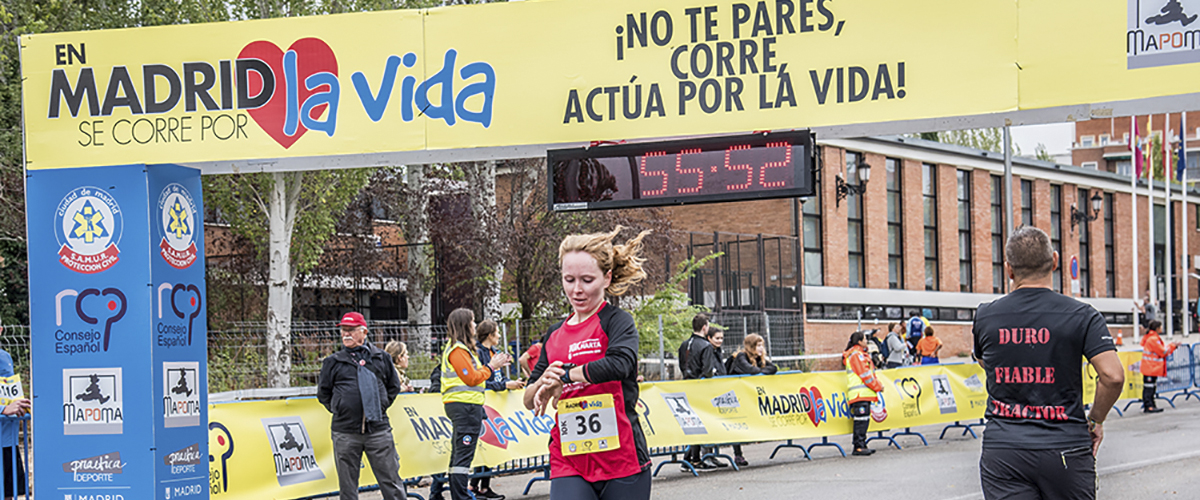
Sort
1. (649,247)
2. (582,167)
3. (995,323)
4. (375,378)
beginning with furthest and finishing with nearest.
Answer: (649,247) < (375,378) < (582,167) < (995,323)

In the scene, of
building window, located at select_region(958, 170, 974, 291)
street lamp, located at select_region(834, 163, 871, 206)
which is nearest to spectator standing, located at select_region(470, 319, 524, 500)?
street lamp, located at select_region(834, 163, 871, 206)

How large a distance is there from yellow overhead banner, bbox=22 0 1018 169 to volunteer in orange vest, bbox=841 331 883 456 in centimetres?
693

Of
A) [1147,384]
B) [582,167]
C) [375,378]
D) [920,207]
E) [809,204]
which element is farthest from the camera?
[920,207]

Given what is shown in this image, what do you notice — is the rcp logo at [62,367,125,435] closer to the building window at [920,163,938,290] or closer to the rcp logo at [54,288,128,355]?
the rcp logo at [54,288,128,355]

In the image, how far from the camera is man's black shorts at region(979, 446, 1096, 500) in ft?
15.7

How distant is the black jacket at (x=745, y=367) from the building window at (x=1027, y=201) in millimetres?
33743

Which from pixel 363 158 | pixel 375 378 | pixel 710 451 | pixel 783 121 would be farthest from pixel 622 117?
pixel 710 451

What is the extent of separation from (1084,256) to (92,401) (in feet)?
158

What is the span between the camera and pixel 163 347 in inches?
306

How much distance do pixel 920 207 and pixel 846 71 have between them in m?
33.3

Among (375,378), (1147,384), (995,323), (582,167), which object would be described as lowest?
(1147,384)

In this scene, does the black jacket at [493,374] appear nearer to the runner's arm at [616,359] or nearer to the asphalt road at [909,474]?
the asphalt road at [909,474]

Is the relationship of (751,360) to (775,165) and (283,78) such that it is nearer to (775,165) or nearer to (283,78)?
(775,165)

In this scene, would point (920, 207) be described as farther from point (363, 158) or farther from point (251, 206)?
point (363, 158)
